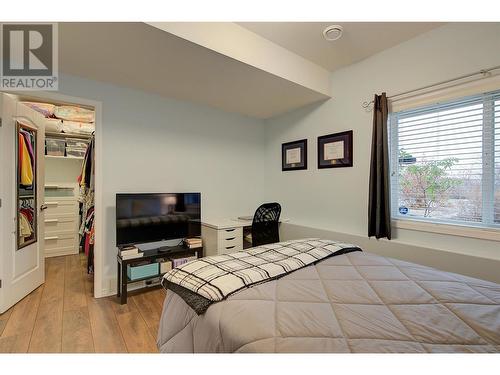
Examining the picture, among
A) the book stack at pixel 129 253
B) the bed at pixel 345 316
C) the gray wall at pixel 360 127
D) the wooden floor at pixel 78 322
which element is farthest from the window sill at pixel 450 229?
the book stack at pixel 129 253

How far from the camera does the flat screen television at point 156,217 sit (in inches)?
95.5

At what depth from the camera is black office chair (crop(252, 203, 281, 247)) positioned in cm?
279

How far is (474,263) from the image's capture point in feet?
5.76

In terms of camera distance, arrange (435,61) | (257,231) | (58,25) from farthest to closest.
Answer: (257,231), (435,61), (58,25)

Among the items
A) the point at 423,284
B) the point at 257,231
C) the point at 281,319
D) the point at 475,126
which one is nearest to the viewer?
the point at 281,319

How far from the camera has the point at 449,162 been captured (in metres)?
1.99

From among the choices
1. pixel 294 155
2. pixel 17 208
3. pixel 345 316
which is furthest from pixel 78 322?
pixel 294 155

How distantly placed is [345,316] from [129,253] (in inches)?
84.0

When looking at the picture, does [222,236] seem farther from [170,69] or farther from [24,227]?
[24,227]

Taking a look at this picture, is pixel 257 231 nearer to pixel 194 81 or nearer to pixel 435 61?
pixel 194 81

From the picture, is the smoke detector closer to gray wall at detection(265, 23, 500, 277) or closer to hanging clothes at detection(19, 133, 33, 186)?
gray wall at detection(265, 23, 500, 277)

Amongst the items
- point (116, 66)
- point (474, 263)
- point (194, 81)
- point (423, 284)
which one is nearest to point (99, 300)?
point (116, 66)

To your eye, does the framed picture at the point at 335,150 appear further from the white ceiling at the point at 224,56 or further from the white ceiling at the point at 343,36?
the white ceiling at the point at 343,36
